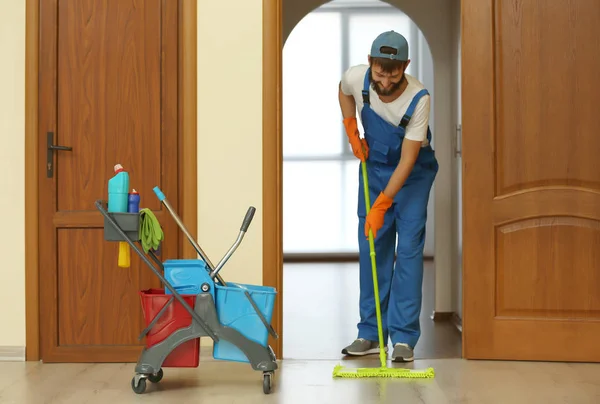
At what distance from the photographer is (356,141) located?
381 cm

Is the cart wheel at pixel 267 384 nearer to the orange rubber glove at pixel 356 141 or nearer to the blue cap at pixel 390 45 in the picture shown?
the orange rubber glove at pixel 356 141

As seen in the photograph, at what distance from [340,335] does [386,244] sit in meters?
0.79

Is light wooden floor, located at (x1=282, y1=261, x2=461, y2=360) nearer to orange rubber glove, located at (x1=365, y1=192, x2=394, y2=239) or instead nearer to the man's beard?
orange rubber glove, located at (x1=365, y1=192, x2=394, y2=239)

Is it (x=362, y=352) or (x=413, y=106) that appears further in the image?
(x=362, y=352)

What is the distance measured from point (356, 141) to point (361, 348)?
99 centimetres

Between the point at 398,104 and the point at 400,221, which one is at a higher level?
the point at 398,104

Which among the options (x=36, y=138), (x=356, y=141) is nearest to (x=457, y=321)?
(x=356, y=141)

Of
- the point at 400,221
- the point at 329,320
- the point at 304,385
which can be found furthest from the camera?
the point at 329,320

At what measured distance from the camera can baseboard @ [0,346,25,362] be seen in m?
3.80

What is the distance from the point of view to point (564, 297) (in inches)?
149

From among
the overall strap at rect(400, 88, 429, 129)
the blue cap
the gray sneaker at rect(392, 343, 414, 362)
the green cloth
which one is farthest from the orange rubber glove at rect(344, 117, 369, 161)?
the green cloth

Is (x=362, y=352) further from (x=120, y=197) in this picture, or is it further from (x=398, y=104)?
(x=120, y=197)

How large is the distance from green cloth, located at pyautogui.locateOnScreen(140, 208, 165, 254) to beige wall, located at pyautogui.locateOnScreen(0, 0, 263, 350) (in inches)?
27.3

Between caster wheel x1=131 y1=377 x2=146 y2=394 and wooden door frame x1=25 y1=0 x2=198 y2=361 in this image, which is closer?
caster wheel x1=131 y1=377 x2=146 y2=394
